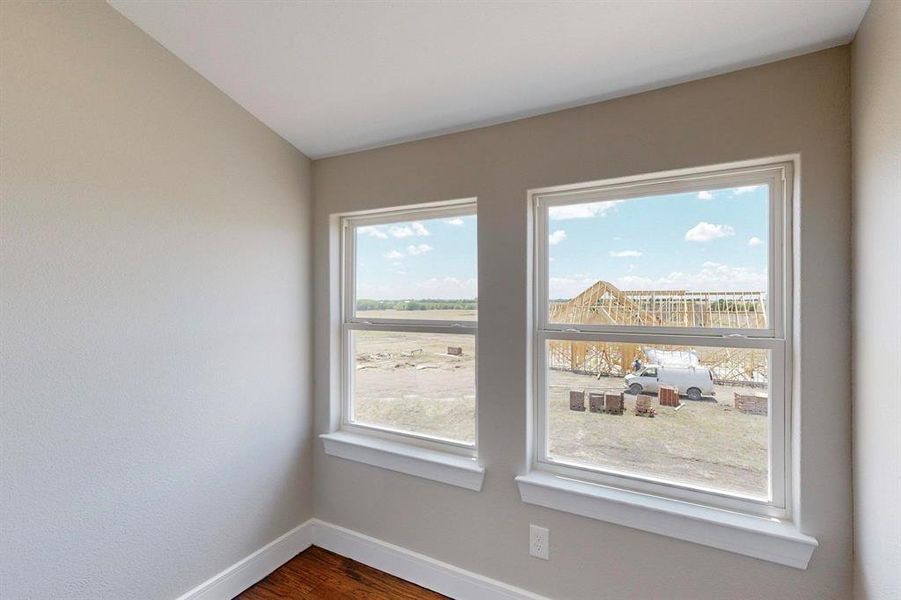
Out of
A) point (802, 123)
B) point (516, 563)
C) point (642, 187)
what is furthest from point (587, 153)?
point (516, 563)

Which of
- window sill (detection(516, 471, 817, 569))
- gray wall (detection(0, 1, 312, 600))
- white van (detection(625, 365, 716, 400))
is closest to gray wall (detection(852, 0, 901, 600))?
window sill (detection(516, 471, 817, 569))

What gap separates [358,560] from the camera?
7.13 ft

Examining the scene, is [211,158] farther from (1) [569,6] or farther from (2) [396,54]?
(1) [569,6]

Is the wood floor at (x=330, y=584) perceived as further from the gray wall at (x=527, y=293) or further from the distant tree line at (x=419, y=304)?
the distant tree line at (x=419, y=304)

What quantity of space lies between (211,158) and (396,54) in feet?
3.18

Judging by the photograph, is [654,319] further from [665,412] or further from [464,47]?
[464,47]

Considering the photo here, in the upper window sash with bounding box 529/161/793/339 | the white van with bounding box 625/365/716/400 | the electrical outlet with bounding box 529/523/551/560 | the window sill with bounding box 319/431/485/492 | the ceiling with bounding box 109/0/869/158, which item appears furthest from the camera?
the window sill with bounding box 319/431/485/492

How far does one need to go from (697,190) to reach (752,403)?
31.9 inches

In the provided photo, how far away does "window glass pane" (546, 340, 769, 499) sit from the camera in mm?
1522

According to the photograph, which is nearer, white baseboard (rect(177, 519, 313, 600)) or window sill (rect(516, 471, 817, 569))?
window sill (rect(516, 471, 817, 569))

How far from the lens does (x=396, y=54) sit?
5.09ft

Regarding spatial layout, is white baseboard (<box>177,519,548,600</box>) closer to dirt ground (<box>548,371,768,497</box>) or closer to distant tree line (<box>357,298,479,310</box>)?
dirt ground (<box>548,371,768,497</box>)

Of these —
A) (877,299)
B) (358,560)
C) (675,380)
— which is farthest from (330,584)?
(877,299)

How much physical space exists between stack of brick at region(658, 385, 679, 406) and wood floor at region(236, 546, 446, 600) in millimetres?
1338
